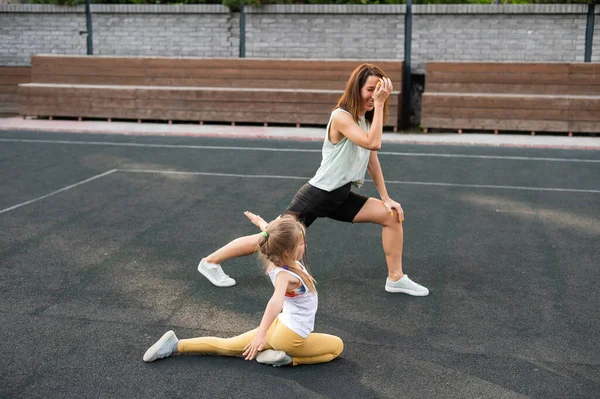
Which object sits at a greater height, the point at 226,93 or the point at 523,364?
the point at 226,93

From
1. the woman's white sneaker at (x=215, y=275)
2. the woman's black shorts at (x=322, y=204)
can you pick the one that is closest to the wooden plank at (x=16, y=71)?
the woman's white sneaker at (x=215, y=275)

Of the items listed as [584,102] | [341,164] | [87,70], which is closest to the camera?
[341,164]

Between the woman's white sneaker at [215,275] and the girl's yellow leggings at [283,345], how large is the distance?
137 centimetres

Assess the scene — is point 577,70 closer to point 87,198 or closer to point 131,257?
point 87,198

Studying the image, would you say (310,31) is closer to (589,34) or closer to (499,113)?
(499,113)

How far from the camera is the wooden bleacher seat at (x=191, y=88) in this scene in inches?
674

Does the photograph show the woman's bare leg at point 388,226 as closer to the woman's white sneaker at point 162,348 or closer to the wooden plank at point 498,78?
the woman's white sneaker at point 162,348

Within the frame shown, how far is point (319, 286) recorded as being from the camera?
607cm

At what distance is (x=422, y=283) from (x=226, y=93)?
1185cm

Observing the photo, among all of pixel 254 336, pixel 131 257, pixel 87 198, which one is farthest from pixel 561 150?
pixel 254 336

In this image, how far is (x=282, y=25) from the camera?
18750 millimetres

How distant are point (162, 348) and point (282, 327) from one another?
28.9 inches

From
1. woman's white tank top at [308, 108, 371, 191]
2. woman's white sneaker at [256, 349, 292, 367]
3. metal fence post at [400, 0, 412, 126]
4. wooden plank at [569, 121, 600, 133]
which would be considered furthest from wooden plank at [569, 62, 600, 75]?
woman's white sneaker at [256, 349, 292, 367]

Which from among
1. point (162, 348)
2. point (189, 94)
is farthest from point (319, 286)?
point (189, 94)
